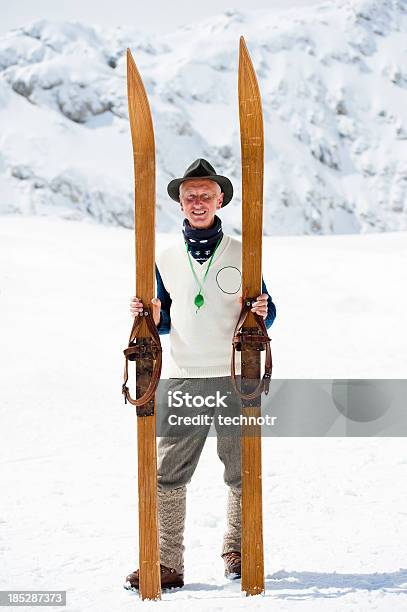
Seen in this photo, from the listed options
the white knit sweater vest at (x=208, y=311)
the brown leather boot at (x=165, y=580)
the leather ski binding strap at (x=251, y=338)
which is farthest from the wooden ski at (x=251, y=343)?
the brown leather boot at (x=165, y=580)

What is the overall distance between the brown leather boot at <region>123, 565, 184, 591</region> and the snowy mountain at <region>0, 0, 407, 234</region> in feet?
248

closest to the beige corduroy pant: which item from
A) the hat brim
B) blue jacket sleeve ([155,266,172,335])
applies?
blue jacket sleeve ([155,266,172,335])

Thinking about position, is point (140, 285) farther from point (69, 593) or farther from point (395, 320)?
point (395, 320)

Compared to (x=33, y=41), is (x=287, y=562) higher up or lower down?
Answer: lower down

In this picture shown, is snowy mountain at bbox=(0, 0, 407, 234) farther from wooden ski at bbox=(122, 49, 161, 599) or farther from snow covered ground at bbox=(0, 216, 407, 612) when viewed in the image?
wooden ski at bbox=(122, 49, 161, 599)

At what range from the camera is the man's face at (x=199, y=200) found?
2.94 m

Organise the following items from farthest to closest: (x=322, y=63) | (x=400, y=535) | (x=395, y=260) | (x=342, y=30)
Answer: (x=342, y=30) < (x=322, y=63) < (x=395, y=260) < (x=400, y=535)

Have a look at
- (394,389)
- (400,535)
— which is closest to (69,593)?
(400,535)

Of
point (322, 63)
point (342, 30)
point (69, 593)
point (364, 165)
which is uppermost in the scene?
point (342, 30)

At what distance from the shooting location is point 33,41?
363ft

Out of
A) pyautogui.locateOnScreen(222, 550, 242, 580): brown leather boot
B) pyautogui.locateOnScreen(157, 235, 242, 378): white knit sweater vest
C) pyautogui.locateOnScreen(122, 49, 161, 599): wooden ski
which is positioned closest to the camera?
pyautogui.locateOnScreen(122, 49, 161, 599): wooden ski

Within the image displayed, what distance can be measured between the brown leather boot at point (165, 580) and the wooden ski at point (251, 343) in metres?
0.30

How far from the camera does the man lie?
297cm

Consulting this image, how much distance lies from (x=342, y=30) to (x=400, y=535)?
141447 millimetres
